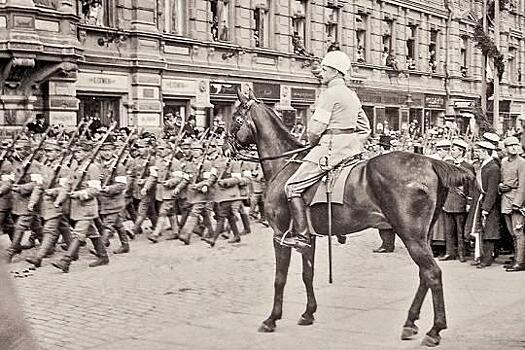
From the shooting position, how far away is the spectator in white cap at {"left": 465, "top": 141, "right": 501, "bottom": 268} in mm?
12172

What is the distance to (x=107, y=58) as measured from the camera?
22141 mm

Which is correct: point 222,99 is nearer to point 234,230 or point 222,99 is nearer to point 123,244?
point 234,230

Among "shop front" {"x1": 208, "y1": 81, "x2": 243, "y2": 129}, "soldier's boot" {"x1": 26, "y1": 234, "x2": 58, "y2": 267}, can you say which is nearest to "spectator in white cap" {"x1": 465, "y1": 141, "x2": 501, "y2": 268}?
"soldier's boot" {"x1": 26, "y1": 234, "x2": 58, "y2": 267}

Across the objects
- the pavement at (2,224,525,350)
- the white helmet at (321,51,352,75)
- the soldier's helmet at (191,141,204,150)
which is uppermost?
the white helmet at (321,51,352,75)

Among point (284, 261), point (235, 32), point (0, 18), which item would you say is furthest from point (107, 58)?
point (284, 261)

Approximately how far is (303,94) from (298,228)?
77.3 feet

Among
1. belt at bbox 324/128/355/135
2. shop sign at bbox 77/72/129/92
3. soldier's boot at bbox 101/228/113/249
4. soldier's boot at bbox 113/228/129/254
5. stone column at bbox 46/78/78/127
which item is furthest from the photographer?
shop sign at bbox 77/72/129/92

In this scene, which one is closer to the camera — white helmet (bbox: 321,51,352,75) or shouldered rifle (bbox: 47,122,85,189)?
white helmet (bbox: 321,51,352,75)

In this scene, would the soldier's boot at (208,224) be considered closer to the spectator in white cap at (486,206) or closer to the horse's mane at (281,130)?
the spectator in white cap at (486,206)

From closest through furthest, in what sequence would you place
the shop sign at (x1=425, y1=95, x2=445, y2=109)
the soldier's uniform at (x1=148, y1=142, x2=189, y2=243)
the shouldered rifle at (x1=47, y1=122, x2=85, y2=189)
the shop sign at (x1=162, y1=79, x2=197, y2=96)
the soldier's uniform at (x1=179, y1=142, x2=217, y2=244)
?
the shouldered rifle at (x1=47, y1=122, x2=85, y2=189) → the soldier's uniform at (x1=179, y1=142, x2=217, y2=244) → the soldier's uniform at (x1=148, y1=142, x2=189, y2=243) → the shop sign at (x1=162, y1=79, x2=197, y2=96) → the shop sign at (x1=425, y1=95, x2=445, y2=109)

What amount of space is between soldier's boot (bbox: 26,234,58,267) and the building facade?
3.86 m

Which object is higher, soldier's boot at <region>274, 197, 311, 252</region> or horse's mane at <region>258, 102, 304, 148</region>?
horse's mane at <region>258, 102, 304, 148</region>

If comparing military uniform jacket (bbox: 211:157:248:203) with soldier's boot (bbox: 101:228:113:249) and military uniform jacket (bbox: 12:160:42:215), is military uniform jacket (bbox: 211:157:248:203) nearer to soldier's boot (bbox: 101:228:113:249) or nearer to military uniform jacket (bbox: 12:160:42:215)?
soldier's boot (bbox: 101:228:113:249)

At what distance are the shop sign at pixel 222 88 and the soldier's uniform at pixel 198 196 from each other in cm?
1107
